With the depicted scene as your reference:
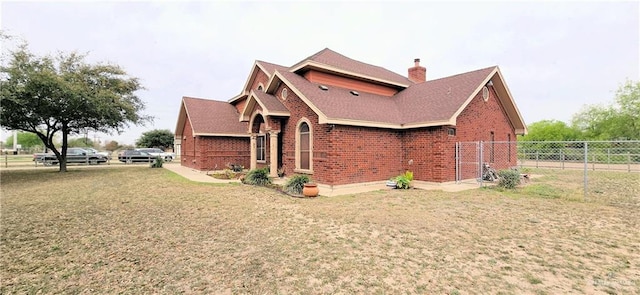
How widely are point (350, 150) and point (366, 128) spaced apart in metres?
1.30

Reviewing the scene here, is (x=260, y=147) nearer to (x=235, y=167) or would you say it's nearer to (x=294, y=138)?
(x=235, y=167)

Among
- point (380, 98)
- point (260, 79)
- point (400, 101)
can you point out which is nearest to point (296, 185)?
point (380, 98)

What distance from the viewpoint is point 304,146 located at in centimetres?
1248

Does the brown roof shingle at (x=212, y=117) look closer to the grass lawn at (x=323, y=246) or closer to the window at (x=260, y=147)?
the window at (x=260, y=147)

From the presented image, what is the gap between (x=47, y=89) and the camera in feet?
→ 50.0

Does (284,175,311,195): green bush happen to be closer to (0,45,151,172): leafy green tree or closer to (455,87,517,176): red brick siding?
(455,87,517,176): red brick siding

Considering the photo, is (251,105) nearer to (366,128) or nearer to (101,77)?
(366,128)

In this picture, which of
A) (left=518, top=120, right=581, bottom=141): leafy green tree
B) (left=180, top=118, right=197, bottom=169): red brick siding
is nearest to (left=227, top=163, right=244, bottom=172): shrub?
(left=180, top=118, right=197, bottom=169): red brick siding

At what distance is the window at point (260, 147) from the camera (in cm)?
1633

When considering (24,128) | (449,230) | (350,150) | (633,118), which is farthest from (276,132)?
(633,118)

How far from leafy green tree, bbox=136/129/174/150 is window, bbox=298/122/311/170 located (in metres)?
50.3

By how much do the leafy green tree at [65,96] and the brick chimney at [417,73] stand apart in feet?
69.3

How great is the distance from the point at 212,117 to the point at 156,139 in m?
40.6

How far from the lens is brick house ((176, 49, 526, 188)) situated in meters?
11.2
